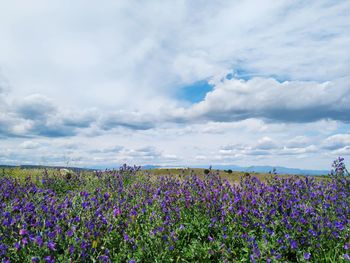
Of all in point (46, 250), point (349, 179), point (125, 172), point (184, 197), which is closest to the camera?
point (46, 250)

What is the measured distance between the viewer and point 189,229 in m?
5.84

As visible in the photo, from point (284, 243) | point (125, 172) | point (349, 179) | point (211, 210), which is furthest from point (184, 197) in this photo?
point (125, 172)

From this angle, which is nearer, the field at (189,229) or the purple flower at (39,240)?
the purple flower at (39,240)

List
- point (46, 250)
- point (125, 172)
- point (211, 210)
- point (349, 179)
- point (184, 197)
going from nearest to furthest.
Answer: point (46, 250), point (211, 210), point (184, 197), point (349, 179), point (125, 172)

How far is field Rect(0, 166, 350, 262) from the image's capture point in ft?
15.3

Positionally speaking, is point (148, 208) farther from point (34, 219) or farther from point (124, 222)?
point (34, 219)

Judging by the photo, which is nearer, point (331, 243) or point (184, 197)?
point (331, 243)

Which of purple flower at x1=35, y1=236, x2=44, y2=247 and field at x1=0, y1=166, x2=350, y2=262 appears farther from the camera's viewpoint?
field at x1=0, y1=166, x2=350, y2=262

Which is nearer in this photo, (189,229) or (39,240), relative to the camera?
(39,240)

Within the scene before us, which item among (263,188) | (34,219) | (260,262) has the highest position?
(263,188)

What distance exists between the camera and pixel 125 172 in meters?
13.1

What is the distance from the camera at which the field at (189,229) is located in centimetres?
467

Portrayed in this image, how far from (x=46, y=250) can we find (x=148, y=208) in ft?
7.70

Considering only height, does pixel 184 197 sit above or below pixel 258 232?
above
